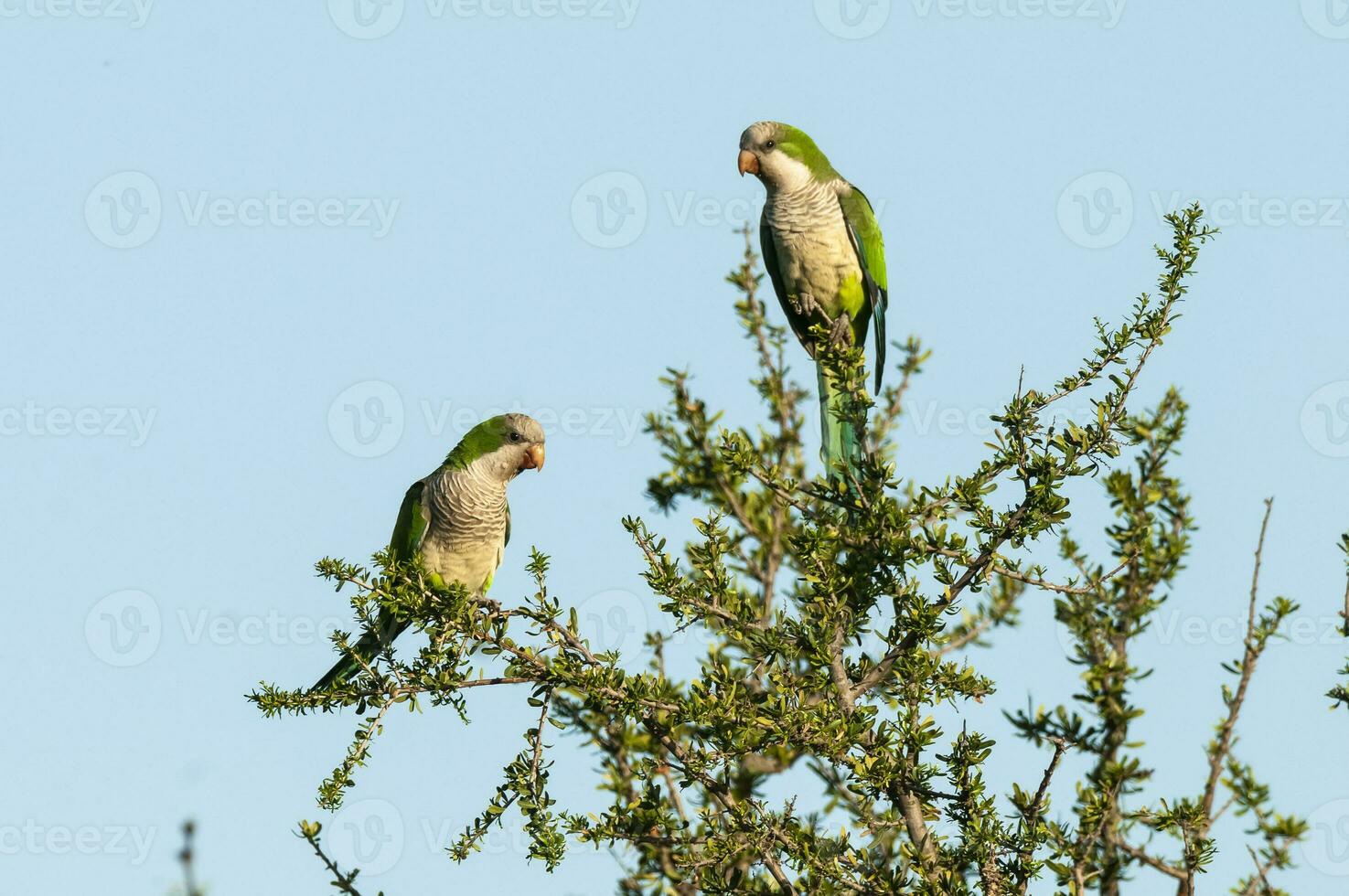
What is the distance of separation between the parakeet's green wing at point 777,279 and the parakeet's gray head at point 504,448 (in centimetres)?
165

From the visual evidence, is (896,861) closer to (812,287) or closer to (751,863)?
(751,863)

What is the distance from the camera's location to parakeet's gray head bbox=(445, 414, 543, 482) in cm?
799

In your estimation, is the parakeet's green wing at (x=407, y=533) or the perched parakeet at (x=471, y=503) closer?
the parakeet's green wing at (x=407, y=533)

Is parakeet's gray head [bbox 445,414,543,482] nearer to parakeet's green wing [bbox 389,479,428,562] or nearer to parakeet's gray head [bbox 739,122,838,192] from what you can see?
parakeet's green wing [bbox 389,479,428,562]

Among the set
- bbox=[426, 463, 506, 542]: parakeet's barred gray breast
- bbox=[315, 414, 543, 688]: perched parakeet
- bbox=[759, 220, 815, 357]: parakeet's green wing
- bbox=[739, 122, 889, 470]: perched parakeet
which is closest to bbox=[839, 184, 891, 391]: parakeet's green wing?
bbox=[739, 122, 889, 470]: perched parakeet

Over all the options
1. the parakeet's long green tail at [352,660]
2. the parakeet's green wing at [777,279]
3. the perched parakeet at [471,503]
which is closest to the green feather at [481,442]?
the perched parakeet at [471,503]

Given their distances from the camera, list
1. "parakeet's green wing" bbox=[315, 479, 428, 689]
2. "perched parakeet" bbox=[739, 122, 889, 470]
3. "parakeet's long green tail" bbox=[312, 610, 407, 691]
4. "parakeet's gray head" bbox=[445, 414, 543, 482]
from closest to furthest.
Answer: "parakeet's long green tail" bbox=[312, 610, 407, 691], "parakeet's green wing" bbox=[315, 479, 428, 689], "perched parakeet" bbox=[739, 122, 889, 470], "parakeet's gray head" bbox=[445, 414, 543, 482]

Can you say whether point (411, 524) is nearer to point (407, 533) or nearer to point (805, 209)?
point (407, 533)

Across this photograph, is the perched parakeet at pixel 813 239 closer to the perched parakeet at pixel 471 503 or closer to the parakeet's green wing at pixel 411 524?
the perched parakeet at pixel 471 503

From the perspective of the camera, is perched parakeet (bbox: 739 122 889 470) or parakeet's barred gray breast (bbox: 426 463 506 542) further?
parakeet's barred gray breast (bbox: 426 463 506 542)

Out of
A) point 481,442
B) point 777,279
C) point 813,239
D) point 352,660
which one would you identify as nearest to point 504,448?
point 481,442

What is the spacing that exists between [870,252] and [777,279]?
56cm

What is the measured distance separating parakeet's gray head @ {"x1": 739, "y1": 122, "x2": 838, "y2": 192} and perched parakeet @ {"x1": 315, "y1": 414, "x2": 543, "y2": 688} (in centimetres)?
201

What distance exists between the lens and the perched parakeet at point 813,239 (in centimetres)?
760
